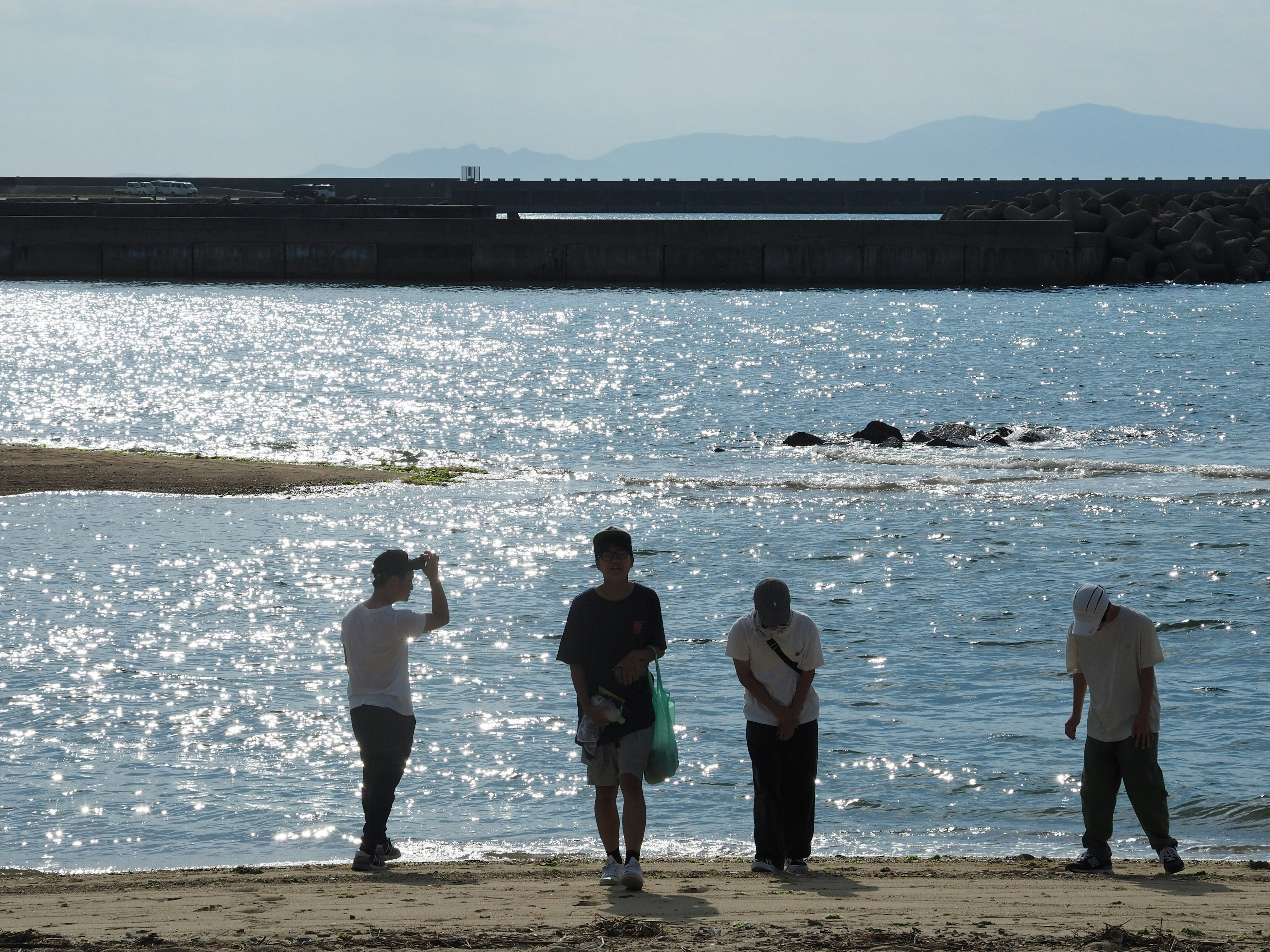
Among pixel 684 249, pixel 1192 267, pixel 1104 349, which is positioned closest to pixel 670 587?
pixel 1104 349

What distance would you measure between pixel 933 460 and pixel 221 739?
17.3 metres

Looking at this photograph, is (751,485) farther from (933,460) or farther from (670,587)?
(670,587)

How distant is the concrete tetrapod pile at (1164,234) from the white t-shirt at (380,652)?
213 ft

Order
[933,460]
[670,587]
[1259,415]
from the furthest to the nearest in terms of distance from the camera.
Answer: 1. [1259,415]
2. [933,460]
3. [670,587]

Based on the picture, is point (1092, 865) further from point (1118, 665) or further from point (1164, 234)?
point (1164, 234)

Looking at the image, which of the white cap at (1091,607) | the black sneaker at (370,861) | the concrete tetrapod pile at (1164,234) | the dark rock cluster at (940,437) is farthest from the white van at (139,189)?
the white cap at (1091,607)

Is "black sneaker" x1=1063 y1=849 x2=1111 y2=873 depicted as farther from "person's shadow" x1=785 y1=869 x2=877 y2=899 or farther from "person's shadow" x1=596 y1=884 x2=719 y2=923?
"person's shadow" x1=596 y1=884 x2=719 y2=923

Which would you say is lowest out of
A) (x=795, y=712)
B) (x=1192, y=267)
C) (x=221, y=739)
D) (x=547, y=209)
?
(x=221, y=739)

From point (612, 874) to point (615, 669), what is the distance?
1021mm

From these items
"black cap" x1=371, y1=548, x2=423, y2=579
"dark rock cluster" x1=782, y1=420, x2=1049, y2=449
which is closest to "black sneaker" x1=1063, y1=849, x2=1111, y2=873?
"black cap" x1=371, y1=548, x2=423, y2=579

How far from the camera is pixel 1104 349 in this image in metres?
45.6

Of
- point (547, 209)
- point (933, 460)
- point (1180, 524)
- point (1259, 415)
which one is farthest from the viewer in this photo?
point (547, 209)

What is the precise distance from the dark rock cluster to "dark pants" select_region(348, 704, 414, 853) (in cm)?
2083

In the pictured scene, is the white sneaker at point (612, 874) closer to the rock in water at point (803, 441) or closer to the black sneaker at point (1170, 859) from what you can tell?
the black sneaker at point (1170, 859)
